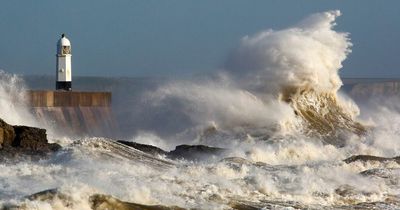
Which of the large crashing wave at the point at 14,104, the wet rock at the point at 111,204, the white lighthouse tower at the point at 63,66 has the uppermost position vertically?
the white lighthouse tower at the point at 63,66

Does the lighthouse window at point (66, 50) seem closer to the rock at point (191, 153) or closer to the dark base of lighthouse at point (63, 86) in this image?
the dark base of lighthouse at point (63, 86)

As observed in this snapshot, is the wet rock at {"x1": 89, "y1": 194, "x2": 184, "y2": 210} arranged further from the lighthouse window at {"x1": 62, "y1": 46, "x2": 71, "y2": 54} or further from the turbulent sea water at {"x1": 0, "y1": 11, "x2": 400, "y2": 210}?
the lighthouse window at {"x1": 62, "y1": 46, "x2": 71, "y2": 54}

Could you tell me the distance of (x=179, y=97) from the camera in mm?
24203

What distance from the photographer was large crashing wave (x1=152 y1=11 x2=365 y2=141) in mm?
24031

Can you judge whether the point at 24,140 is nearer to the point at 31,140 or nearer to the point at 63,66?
the point at 31,140

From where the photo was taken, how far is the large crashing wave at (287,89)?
946 inches

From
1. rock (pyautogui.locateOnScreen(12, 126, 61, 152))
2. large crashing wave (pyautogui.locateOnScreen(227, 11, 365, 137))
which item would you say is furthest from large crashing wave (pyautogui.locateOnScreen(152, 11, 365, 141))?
rock (pyautogui.locateOnScreen(12, 126, 61, 152))

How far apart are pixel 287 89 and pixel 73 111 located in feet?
23.1

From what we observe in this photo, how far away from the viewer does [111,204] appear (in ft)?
33.2

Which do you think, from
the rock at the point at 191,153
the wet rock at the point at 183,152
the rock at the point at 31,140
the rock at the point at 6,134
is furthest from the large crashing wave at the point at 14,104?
the rock at the point at 6,134

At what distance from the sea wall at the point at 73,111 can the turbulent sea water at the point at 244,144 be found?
427 mm

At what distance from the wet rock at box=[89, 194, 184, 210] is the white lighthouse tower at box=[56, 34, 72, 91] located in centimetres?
1207

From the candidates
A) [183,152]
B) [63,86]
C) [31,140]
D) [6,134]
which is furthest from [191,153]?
[63,86]

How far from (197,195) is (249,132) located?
11.4 m
